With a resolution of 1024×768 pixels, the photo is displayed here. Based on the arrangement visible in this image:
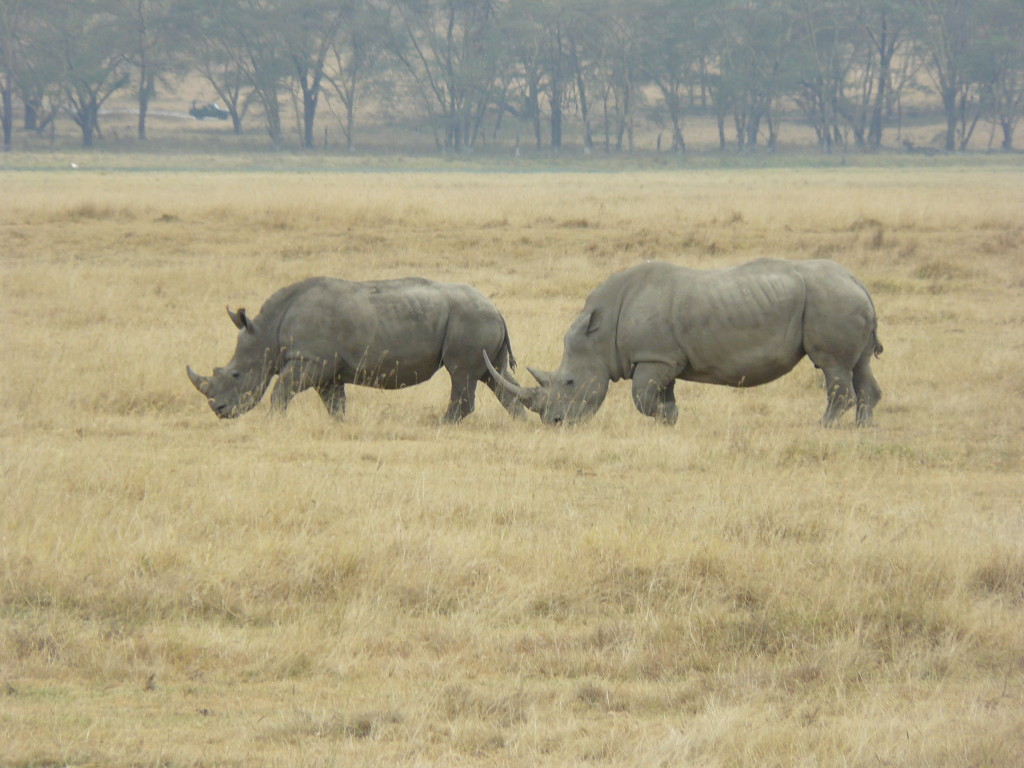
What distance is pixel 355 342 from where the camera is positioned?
1002 cm

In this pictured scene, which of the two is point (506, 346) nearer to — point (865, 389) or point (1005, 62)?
point (865, 389)

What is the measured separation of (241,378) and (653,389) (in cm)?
303

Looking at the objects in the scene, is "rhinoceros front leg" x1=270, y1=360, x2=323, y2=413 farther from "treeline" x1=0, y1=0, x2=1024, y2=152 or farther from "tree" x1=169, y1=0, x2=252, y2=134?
"tree" x1=169, y1=0, x2=252, y2=134

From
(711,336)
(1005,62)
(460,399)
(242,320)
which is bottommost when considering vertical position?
(460,399)

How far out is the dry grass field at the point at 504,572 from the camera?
4.59 m

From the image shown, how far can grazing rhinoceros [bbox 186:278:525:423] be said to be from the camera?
1002 centimetres

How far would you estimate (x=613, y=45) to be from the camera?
217 feet

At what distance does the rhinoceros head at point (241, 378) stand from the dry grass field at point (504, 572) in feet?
0.74

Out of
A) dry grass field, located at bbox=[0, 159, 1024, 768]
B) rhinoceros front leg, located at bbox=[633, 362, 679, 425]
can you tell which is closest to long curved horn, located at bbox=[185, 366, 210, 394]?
dry grass field, located at bbox=[0, 159, 1024, 768]

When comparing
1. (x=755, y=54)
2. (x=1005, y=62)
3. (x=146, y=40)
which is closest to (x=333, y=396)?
(x=755, y=54)

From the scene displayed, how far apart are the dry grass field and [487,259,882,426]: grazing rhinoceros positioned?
33 cm

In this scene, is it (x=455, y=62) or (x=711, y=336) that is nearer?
(x=711, y=336)

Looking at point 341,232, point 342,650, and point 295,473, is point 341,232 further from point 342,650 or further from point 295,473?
point 342,650

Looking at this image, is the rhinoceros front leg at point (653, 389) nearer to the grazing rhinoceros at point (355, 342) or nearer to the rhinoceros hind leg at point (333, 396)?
the grazing rhinoceros at point (355, 342)
